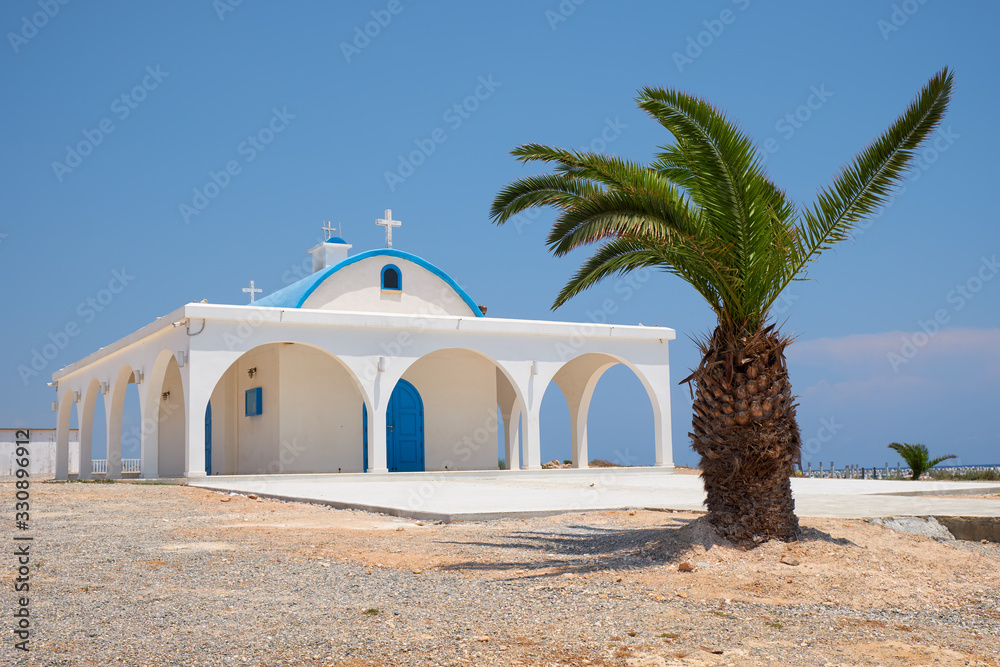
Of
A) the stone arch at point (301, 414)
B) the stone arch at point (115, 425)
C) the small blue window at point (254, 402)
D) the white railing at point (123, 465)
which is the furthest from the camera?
the white railing at point (123, 465)

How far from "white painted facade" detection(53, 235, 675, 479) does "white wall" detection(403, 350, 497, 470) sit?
0.10ft

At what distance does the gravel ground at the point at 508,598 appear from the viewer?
4.24 meters

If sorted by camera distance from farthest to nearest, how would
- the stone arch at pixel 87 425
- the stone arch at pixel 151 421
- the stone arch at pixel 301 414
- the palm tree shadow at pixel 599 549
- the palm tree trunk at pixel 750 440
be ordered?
the stone arch at pixel 87 425 → the stone arch at pixel 301 414 → the stone arch at pixel 151 421 → the palm tree trunk at pixel 750 440 → the palm tree shadow at pixel 599 549

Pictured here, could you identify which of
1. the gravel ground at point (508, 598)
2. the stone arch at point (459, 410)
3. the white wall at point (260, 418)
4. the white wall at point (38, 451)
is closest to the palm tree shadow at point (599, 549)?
the gravel ground at point (508, 598)

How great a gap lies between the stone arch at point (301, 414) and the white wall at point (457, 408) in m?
1.83

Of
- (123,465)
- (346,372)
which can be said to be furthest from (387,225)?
(123,465)

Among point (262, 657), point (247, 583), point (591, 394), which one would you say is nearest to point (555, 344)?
point (591, 394)

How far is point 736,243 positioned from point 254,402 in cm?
1631

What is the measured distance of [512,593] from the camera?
554cm

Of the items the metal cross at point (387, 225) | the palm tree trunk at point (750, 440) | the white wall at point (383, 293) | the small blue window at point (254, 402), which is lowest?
the palm tree trunk at point (750, 440)

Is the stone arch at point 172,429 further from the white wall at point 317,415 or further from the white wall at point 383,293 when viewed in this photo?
the white wall at point 383,293

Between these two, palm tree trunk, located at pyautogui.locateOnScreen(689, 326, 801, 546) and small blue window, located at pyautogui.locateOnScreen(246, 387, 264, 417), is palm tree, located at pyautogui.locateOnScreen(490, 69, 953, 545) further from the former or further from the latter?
small blue window, located at pyautogui.locateOnScreen(246, 387, 264, 417)

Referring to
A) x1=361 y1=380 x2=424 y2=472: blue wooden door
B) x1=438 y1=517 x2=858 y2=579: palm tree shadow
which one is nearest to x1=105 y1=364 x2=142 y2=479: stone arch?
x1=361 y1=380 x2=424 y2=472: blue wooden door

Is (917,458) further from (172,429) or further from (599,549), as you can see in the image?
(172,429)
